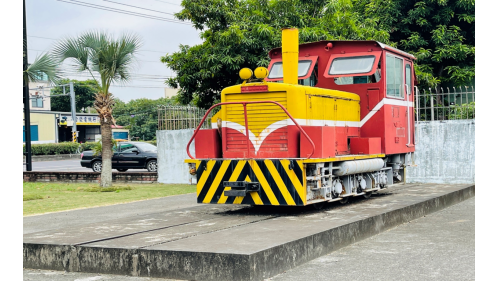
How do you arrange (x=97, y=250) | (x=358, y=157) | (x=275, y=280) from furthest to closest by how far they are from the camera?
(x=358, y=157)
(x=97, y=250)
(x=275, y=280)

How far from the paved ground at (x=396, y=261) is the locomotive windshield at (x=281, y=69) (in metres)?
3.54

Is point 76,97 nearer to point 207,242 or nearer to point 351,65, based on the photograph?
point 351,65

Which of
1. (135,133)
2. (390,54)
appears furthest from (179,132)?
(135,133)

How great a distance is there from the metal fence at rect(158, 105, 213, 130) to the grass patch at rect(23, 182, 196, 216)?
1843 millimetres

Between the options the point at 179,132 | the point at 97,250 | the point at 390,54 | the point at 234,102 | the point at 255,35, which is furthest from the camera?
the point at 179,132

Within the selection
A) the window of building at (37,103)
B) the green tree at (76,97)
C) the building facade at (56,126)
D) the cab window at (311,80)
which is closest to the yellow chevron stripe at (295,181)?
the cab window at (311,80)

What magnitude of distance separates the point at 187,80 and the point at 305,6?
4.19 m

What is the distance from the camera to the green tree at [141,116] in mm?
67188

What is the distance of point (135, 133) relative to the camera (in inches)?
2672

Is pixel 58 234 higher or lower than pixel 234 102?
lower

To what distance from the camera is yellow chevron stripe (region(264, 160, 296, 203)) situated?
8.43m

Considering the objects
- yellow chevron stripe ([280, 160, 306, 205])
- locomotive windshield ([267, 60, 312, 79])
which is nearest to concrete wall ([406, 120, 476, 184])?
locomotive windshield ([267, 60, 312, 79])

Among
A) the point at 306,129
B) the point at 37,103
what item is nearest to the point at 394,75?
the point at 306,129

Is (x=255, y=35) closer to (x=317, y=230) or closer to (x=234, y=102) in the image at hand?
(x=234, y=102)
